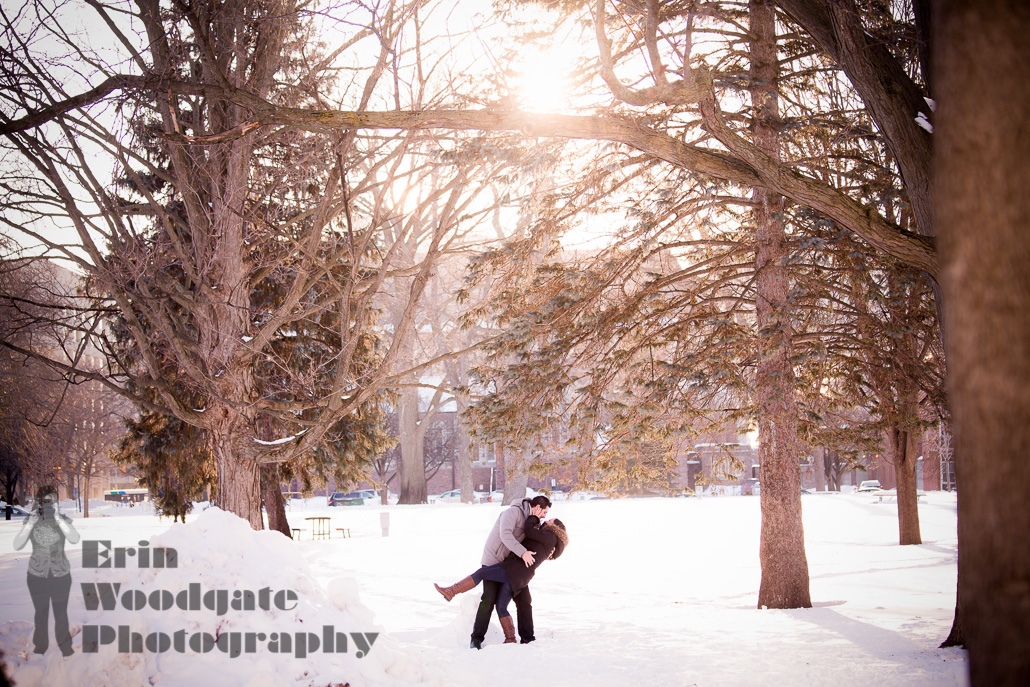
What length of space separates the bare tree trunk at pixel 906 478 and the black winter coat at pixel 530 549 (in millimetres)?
10997

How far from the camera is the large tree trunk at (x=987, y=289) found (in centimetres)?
187

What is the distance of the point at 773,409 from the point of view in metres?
9.66

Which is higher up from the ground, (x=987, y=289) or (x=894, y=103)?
(x=894, y=103)

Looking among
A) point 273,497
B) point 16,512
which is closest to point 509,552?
point 273,497

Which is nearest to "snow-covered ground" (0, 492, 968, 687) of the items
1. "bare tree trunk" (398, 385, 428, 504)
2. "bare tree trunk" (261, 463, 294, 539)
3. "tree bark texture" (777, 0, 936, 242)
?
"bare tree trunk" (261, 463, 294, 539)

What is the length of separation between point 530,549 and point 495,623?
150cm

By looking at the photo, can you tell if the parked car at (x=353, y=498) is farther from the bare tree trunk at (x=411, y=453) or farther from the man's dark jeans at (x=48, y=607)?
the man's dark jeans at (x=48, y=607)

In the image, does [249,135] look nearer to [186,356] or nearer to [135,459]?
[186,356]

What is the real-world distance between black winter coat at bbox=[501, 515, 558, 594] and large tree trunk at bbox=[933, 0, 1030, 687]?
6.19 meters

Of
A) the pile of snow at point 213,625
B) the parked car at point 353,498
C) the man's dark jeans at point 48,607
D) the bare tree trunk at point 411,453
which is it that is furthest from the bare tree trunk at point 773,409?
the parked car at point 353,498

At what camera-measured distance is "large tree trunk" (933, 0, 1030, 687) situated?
187 cm

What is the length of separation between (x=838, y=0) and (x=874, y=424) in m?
8.17

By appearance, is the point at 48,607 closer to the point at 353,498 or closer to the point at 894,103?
the point at 894,103

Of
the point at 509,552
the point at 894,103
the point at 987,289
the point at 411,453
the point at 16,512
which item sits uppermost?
the point at 894,103
